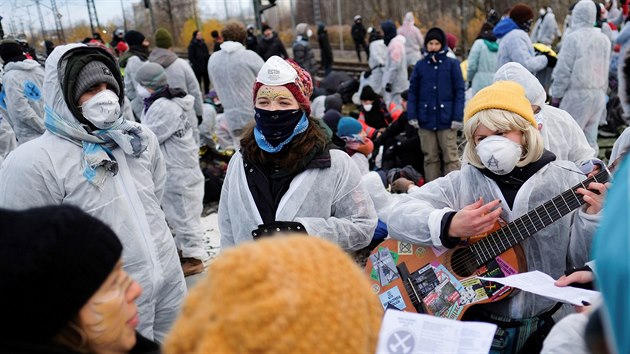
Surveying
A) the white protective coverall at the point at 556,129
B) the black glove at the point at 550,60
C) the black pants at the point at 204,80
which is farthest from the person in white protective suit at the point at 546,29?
the white protective coverall at the point at 556,129

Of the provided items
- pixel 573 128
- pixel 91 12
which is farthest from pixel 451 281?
pixel 91 12

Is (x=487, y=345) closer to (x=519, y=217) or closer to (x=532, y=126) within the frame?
(x=519, y=217)

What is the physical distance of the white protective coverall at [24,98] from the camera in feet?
20.4

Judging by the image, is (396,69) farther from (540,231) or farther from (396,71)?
(540,231)

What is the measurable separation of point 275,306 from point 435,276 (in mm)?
1886

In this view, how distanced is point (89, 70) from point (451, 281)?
1993 millimetres

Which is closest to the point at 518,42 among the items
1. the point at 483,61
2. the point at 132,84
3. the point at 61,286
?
the point at 483,61

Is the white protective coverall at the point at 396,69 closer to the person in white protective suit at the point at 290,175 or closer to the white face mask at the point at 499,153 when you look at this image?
the person in white protective suit at the point at 290,175

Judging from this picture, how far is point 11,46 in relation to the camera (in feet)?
22.2

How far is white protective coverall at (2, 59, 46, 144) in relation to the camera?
623 centimetres

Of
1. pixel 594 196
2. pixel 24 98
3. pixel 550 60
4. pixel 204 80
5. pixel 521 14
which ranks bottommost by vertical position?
pixel 204 80

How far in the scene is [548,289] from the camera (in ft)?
6.48

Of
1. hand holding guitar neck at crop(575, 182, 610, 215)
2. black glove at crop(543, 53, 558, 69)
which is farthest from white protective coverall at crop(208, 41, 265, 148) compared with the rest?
hand holding guitar neck at crop(575, 182, 610, 215)

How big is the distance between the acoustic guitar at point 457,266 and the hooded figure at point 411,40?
1031 cm
